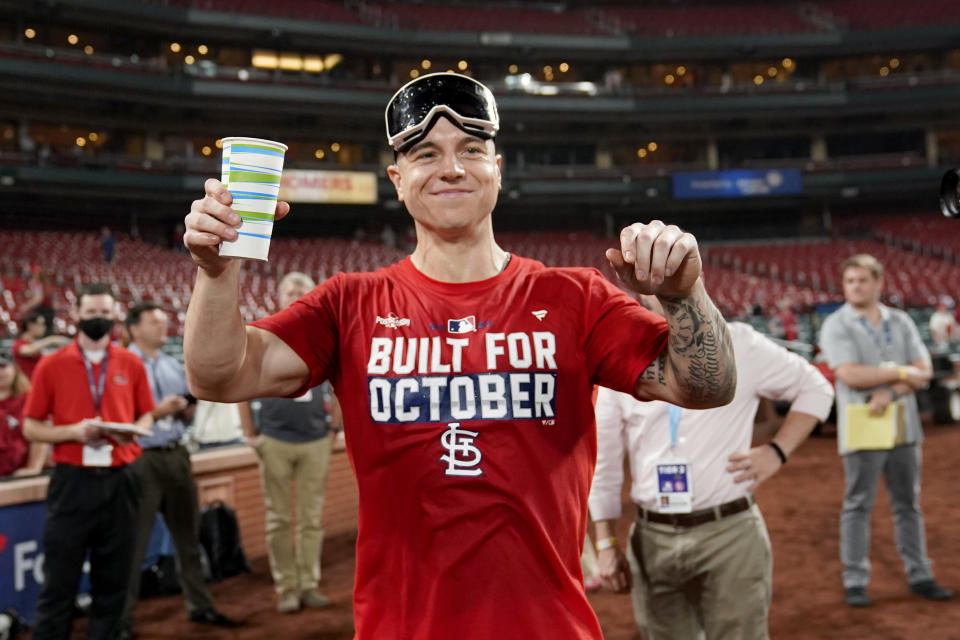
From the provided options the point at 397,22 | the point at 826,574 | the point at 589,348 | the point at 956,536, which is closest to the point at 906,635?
the point at 826,574

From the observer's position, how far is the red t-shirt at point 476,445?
4.74 feet

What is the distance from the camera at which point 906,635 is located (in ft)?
13.3

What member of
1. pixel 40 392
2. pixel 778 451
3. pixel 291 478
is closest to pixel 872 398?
pixel 778 451

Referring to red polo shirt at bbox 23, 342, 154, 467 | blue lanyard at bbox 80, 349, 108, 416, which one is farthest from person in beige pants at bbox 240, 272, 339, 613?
blue lanyard at bbox 80, 349, 108, 416

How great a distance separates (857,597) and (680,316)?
4.05m

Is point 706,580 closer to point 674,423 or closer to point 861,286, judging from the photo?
point 674,423

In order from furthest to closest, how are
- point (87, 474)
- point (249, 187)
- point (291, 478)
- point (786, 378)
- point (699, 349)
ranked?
point (291, 478) → point (87, 474) → point (786, 378) → point (699, 349) → point (249, 187)

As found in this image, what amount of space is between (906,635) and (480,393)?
3.77 m

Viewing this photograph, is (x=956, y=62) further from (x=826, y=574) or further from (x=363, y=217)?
(x=826, y=574)

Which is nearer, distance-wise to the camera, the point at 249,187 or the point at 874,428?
the point at 249,187

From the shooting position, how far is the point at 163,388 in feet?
16.3

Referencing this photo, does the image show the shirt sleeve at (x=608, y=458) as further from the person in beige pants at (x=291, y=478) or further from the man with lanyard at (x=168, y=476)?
the man with lanyard at (x=168, y=476)

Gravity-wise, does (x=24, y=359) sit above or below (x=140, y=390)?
above

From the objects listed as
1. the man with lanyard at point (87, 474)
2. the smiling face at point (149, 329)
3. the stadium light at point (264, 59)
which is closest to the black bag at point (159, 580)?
the man with lanyard at point (87, 474)
